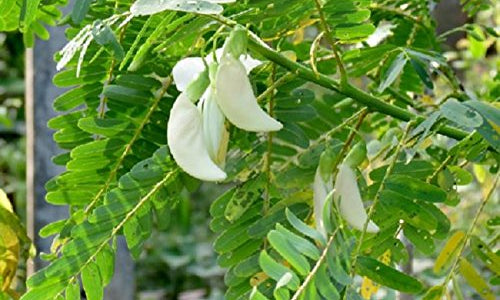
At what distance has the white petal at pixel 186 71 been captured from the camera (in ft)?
2.03

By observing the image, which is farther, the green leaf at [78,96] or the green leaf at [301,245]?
the green leaf at [78,96]

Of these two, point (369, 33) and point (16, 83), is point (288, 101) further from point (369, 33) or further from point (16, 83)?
point (16, 83)

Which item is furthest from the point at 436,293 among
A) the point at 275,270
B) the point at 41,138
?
the point at 41,138

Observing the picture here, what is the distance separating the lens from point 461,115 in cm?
60

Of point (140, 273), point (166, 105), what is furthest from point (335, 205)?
point (140, 273)

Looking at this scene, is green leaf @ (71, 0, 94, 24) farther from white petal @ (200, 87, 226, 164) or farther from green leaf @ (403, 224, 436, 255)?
green leaf @ (403, 224, 436, 255)

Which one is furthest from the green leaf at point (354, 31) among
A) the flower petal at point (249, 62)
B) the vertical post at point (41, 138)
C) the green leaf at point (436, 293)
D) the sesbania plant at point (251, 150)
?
the vertical post at point (41, 138)

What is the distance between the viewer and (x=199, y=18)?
1.94 feet

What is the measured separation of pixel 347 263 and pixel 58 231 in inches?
10.5

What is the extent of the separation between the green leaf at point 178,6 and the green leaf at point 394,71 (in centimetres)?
20

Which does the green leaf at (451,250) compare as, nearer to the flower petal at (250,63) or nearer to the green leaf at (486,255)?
the green leaf at (486,255)

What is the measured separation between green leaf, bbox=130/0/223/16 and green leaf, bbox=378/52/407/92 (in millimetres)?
199

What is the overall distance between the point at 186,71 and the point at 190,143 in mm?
81

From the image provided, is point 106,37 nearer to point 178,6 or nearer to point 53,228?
point 178,6
